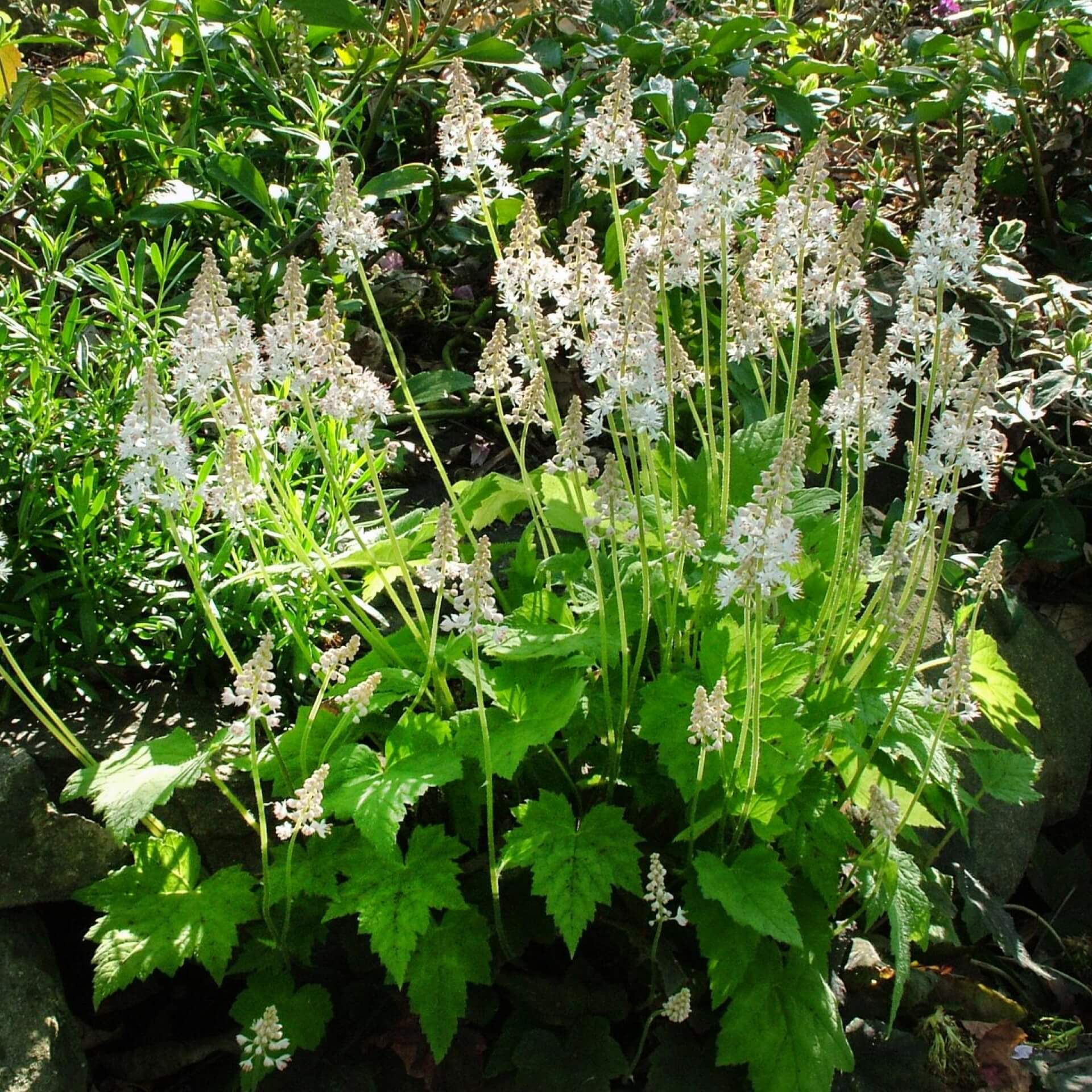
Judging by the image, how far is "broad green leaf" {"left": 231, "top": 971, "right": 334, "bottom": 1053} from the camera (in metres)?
2.27

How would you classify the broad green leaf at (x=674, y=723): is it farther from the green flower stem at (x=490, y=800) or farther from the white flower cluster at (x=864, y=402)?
the white flower cluster at (x=864, y=402)

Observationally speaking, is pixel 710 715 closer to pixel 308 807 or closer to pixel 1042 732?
pixel 308 807

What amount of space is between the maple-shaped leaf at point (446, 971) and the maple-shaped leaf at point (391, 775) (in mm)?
235

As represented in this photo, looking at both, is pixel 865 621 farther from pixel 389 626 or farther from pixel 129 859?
pixel 129 859

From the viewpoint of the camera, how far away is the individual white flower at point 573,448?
208 cm

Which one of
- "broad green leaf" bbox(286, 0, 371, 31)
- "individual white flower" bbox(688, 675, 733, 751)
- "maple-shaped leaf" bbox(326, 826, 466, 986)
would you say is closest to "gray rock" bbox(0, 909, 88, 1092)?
"maple-shaped leaf" bbox(326, 826, 466, 986)

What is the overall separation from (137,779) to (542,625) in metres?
0.87

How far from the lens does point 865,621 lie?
8.52 ft

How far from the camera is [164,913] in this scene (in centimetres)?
223

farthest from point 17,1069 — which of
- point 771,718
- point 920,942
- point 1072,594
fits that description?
point 1072,594

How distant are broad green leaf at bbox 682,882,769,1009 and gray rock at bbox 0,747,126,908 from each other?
1.27 metres

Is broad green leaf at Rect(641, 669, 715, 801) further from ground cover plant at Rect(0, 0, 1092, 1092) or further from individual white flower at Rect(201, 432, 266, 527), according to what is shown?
individual white flower at Rect(201, 432, 266, 527)

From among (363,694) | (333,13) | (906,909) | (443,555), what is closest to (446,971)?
(363,694)

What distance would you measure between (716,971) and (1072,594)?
2.55m
